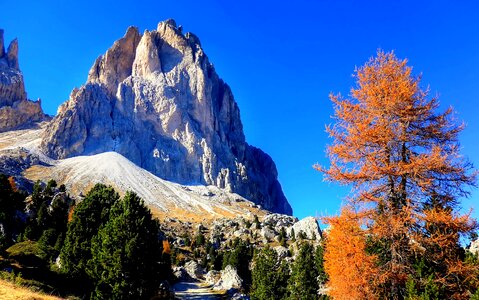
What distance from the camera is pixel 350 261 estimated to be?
40.6 ft

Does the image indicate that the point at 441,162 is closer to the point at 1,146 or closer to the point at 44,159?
the point at 44,159

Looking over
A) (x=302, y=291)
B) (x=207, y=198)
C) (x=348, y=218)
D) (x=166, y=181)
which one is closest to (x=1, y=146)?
(x=166, y=181)

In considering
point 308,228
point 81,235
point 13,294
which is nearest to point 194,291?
point 81,235

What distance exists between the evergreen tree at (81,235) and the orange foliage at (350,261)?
2777 centimetres

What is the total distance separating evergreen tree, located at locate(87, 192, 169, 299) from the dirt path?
2218cm

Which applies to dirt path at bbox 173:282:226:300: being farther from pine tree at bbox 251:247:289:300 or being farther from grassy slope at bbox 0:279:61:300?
grassy slope at bbox 0:279:61:300

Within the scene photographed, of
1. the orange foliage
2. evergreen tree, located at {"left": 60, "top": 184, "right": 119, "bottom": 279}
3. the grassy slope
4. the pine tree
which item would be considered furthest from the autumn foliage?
the pine tree

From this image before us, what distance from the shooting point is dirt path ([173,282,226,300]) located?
52.4 m

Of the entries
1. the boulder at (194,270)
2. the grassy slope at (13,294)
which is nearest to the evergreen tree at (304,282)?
the grassy slope at (13,294)

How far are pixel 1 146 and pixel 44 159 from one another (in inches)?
1131

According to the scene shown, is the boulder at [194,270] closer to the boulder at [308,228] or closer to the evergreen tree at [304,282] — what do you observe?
the boulder at [308,228]

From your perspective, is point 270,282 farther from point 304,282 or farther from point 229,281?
point 229,281

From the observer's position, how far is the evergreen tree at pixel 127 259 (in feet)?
90.0

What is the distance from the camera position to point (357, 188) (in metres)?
13.1
